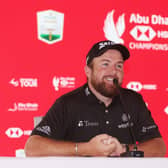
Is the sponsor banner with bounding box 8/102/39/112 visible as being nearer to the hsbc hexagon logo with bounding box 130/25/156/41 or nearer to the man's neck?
the man's neck

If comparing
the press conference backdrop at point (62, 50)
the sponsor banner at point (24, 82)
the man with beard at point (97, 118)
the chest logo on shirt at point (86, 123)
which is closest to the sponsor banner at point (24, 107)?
the press conference backdrop at point (62, 50)

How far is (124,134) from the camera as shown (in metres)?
1.89

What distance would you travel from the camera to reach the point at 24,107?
8.60 ft

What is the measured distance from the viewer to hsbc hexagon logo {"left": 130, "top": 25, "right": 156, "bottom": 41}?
2.86 m

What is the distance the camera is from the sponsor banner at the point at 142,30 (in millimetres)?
2846

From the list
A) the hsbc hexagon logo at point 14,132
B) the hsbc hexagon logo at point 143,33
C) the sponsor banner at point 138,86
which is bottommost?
the hsbc hexagon logo at point 14,132

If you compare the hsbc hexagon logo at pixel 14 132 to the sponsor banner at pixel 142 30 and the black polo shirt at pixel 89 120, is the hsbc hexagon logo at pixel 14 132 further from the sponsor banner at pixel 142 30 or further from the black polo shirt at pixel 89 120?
the sponsor banner at pixel 142 30

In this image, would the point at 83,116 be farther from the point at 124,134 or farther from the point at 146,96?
the point at 146,96

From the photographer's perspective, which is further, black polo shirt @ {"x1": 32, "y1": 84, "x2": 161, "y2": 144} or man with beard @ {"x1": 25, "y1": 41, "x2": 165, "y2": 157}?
black polo shirt @ {"x1": 32, "y1": 84, "x2": 161, "y2": 144}

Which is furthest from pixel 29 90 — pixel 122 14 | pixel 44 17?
pixel 122 14

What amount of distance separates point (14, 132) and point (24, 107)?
19 cm

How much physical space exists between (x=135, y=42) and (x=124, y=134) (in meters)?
1.14

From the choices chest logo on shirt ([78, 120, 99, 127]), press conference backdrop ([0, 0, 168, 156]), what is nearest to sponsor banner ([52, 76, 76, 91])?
press conference backdrop ([0, 0, 168, 156])

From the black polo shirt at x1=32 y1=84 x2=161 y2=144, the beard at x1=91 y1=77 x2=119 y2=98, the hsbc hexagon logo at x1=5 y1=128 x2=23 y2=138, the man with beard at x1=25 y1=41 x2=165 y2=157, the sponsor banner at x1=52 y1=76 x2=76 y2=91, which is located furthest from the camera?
the sponsor banner at x1=52 y1=76 x2=76 y2=91
